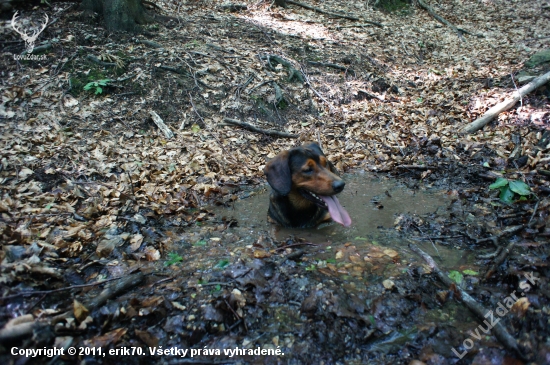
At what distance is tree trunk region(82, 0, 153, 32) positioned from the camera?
9.30 meters

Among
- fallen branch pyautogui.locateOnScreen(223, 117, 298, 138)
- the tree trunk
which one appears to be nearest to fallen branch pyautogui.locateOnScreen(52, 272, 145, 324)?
fallen branch pyautogui.locateOnScreen(223, 117, 298, 138)

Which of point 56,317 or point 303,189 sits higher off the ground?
point 303,189

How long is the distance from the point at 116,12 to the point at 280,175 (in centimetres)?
780

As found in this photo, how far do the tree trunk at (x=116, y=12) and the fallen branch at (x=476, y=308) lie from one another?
31.4ft

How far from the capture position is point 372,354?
2627mm

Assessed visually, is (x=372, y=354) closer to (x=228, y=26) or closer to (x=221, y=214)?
(x=221, y=214)

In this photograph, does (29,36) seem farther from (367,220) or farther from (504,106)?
(504,106)

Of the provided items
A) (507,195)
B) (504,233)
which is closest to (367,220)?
(504,233)

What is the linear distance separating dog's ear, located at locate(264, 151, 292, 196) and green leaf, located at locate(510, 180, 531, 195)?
2.98 m

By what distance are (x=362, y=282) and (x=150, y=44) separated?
8784 millimetres

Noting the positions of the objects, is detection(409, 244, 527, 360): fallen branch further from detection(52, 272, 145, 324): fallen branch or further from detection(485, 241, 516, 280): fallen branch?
detection(52, 272, 145, 324): fallen branch

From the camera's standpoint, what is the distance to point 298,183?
483 centimetres

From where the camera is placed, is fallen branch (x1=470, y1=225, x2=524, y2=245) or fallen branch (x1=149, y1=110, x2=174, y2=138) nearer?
fallen branch (x1=470, y1=225, x2=524, y2=245)

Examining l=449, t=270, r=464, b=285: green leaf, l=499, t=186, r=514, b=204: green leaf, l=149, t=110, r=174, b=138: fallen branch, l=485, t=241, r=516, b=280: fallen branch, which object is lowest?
l=149, t=110, r=174, b=138: fallen branch
